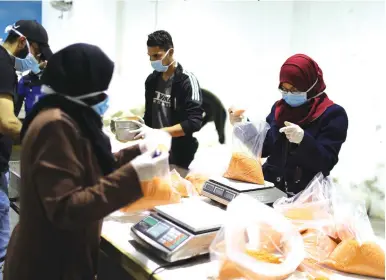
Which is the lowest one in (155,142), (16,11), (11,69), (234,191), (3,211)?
(3,211)

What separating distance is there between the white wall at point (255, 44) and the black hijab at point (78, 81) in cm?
268

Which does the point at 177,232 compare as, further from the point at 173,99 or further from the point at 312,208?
the point at 173,99

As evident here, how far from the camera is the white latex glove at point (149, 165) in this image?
3.22 ft

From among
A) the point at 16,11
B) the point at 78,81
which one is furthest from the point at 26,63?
the point at 16,11

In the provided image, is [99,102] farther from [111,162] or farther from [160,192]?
[160,192]

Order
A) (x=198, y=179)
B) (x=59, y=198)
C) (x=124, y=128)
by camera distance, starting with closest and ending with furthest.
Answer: (x=59, y=198)
(x=124, y=128)
(x=198, y=179)

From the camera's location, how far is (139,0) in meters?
4.24

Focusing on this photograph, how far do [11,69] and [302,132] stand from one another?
3.97ft

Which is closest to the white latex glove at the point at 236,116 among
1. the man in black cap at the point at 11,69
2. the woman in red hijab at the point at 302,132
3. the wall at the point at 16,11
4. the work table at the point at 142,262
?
the woman in red hijab at the point at 302,132

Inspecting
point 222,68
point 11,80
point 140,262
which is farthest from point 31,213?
point 222,68

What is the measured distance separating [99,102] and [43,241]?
1.23ft

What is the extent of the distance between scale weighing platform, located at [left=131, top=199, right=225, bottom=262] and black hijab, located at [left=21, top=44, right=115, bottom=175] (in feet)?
1.09

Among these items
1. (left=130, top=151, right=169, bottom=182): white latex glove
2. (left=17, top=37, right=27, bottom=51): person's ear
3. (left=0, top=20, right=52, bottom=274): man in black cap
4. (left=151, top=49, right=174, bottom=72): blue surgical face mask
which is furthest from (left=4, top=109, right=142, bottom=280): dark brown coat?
(left=151, top=49, right=174, bottom=72): blue surgical face mask

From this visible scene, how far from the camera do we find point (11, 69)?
5.57 ft
